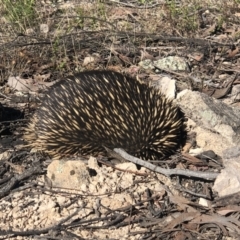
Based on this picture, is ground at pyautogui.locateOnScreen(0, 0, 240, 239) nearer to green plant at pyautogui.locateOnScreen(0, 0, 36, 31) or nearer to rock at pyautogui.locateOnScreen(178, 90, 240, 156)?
green plant at pyautogui.locateOnScreen(0, 0, 36, 31)

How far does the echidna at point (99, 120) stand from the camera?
376 centimetres

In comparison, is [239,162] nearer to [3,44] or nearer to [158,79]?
[158,79]

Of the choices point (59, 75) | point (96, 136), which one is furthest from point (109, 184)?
point (59, 75)

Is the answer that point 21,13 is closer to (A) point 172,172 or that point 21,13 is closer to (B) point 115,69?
(B) point 115,69

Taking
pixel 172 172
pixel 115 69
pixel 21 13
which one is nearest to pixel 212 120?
pixel 172 172

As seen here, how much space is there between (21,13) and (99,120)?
7.52 feet

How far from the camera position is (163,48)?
17.4 feet

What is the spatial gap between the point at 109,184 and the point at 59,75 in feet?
5.91

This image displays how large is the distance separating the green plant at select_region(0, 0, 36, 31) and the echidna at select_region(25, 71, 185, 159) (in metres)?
1.92

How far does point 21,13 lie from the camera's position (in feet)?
18.4

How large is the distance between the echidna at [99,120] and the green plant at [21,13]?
1921 millimetres

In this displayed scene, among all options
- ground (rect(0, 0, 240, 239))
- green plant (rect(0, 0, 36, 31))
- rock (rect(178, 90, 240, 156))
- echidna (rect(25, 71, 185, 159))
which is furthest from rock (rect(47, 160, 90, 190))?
green plant (rect(0, 0, 36, 31))

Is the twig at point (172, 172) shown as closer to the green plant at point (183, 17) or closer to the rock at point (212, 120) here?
the rock at point (212, 120)

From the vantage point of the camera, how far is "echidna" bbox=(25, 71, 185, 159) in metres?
3.76
